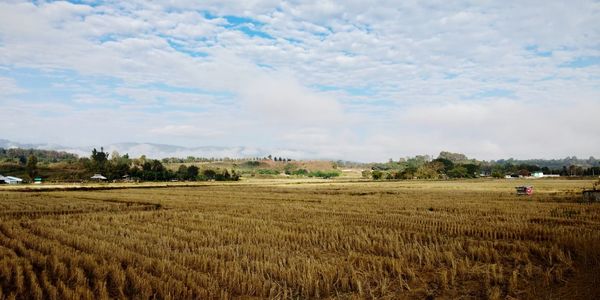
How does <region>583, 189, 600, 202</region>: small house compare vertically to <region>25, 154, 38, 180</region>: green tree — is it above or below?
below

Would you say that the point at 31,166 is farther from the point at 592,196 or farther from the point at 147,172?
the point at 592,196

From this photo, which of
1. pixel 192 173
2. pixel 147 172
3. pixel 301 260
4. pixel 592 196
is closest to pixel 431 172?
pixel 192 173

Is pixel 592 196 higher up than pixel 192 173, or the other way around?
pixel 192 173

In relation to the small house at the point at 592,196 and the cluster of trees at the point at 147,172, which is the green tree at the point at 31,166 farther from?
the small house at the point at 592,196

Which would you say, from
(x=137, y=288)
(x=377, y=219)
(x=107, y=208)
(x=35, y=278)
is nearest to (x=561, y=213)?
(x=377, y=219)

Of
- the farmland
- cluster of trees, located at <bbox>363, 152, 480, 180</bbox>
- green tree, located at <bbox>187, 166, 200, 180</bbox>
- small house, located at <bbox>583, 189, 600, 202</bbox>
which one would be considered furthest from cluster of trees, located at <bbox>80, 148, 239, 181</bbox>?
the farmland

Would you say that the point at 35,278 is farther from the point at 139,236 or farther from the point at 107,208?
the point at 107,208

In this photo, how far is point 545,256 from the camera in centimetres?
1144

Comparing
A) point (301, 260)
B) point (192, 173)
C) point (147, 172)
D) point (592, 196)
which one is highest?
point (147, 172)

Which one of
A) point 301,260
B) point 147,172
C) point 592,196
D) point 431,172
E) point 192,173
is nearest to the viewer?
point 301,260

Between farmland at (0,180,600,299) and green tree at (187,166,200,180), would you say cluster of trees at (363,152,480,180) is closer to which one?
green tree at (187,166,200,180)

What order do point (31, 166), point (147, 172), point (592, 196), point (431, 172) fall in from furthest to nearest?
point (431, 172)
point (147, 172)
point (31, 166)
point (592, 196)

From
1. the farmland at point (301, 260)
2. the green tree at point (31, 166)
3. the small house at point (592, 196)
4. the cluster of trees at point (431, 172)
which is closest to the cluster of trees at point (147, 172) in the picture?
the green tree at point (31, 166)

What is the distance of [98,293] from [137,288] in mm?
Result: 677
